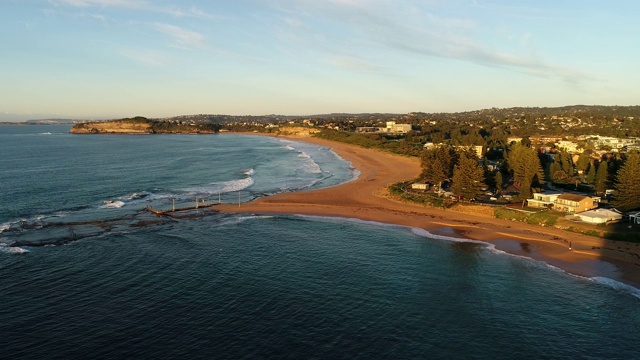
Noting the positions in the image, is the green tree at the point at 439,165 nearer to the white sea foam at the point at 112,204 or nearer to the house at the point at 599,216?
the house at the point at 599,216

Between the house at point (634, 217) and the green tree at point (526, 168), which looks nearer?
the house at point (634, 217)

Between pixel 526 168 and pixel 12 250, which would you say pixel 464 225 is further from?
pixel 12 250

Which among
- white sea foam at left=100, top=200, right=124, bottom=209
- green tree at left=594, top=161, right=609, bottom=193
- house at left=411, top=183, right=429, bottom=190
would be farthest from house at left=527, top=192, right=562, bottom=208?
white sea foam at left=100, top=200, right=124, bottom=209

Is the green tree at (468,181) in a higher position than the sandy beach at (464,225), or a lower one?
higher

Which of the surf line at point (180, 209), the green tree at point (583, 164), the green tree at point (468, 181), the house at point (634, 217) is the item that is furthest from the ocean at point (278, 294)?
the green tree at point (583, 164)

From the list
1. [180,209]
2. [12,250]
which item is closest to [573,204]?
[180,209]

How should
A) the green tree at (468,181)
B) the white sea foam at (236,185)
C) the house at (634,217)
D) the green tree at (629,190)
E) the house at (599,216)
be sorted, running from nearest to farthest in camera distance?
the house at (634,217) < the house at (599,216) < the green tree at (629,190) < the green tree at (468,181) < the white sea foam at (236,185)
